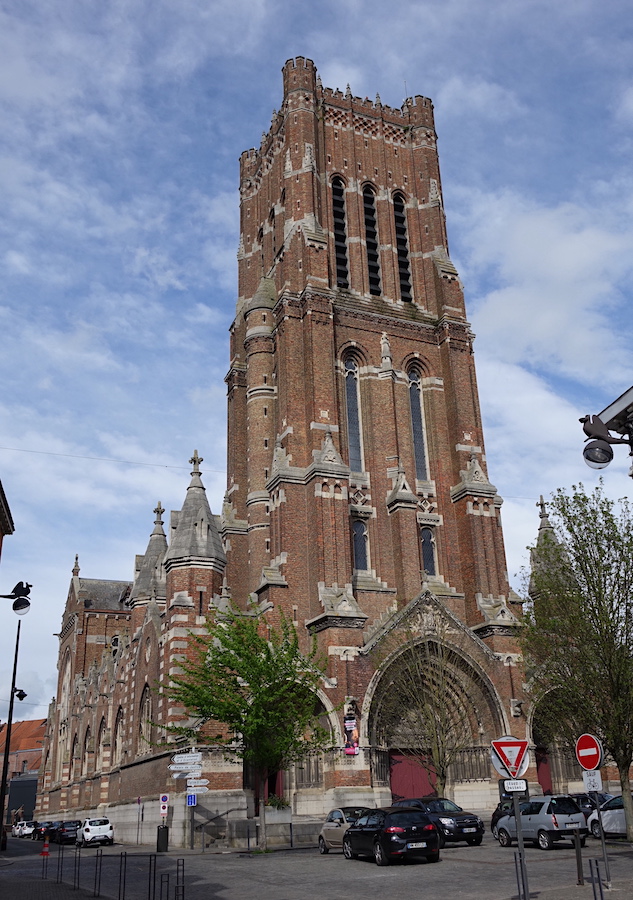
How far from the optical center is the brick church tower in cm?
3638

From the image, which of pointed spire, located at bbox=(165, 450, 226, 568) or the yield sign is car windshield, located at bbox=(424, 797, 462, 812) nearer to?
the yield sign

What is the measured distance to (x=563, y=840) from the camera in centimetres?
2406

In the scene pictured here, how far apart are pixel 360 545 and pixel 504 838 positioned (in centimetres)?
1689

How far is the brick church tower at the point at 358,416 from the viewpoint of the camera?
119ft

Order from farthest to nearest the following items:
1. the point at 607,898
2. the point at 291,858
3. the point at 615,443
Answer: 1. the point at 291,858
2. the point at 607,898
3. the point at 615,443

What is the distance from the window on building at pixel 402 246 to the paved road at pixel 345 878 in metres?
30.1

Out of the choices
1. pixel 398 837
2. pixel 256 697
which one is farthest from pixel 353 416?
pixel 398 837

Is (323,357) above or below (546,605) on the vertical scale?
above

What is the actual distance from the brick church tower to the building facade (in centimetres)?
10

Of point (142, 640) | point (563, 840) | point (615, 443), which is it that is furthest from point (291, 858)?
point (142, 640)

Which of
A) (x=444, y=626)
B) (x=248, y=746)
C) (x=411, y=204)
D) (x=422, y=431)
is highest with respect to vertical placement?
(x=411, y=204)

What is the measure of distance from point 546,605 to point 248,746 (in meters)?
10.8

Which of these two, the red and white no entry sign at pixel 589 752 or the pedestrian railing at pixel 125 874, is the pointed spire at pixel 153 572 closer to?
the pedestrian railing at pixel 125 874

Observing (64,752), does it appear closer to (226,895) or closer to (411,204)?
(411,204)
